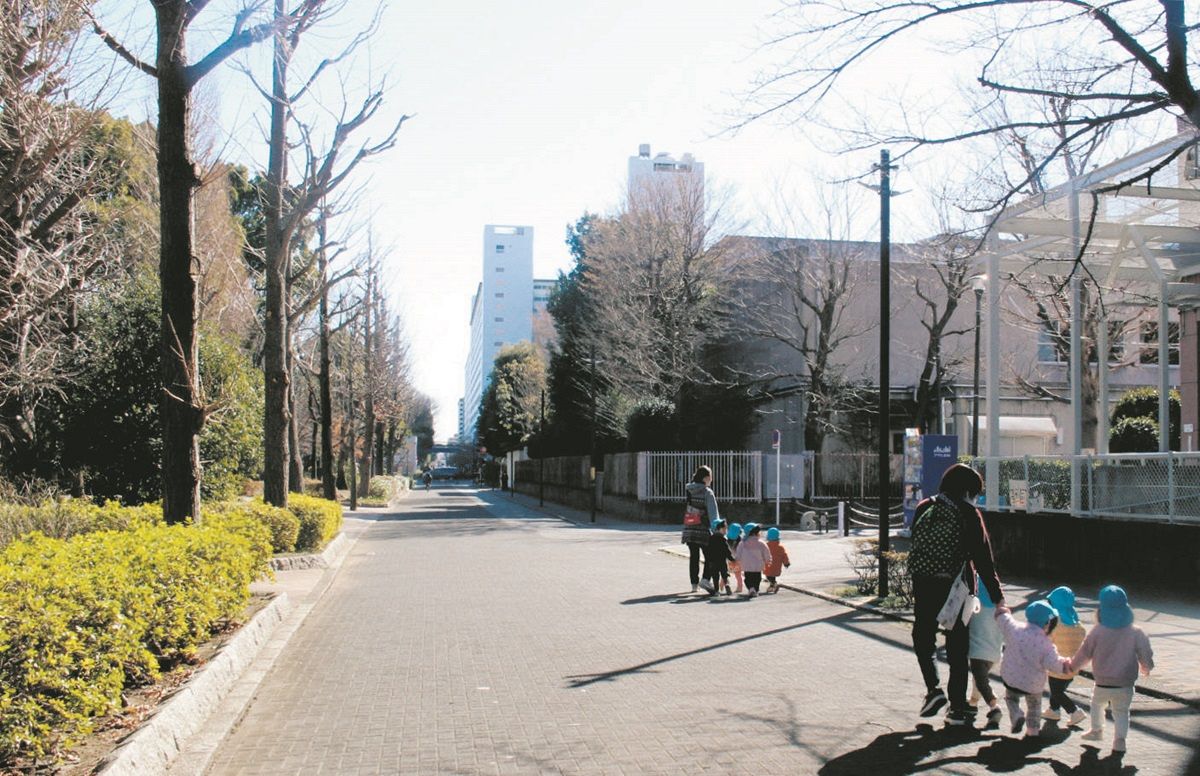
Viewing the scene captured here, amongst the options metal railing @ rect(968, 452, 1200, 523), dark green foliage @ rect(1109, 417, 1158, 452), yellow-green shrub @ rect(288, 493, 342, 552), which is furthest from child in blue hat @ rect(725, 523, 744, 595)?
dark green foliage @ rect(1109, 417, 1158, 452)

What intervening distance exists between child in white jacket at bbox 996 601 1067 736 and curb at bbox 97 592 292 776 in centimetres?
512

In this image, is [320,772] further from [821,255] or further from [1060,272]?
[821,255]

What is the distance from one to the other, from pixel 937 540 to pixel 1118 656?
1338mm

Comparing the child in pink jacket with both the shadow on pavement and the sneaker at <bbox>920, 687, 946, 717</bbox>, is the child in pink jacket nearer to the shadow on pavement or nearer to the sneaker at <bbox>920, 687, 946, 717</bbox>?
the shadow on pavement

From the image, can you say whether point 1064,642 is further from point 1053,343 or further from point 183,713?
point 1053,343

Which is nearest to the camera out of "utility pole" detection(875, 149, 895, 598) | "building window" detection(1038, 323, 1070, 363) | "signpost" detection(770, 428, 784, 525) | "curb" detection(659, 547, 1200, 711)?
"curb" detection(659, 547, 1200, 711)

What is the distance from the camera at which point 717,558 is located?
1398 centimetres

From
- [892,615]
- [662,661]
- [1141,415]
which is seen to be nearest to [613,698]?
[662,661]

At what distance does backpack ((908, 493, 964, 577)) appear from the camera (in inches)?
275

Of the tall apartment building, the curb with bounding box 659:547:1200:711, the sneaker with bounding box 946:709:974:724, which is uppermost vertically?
the tall apartment building

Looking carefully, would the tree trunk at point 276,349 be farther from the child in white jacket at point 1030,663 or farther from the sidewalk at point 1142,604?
the child in white jacket at point 1030,663

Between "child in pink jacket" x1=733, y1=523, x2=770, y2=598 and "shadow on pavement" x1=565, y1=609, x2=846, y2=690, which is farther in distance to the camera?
"child in pink jacket" x1=733, y1=523, x2=770, y2=598

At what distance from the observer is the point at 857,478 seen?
111 feet

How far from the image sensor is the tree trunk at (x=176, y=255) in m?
10.7
